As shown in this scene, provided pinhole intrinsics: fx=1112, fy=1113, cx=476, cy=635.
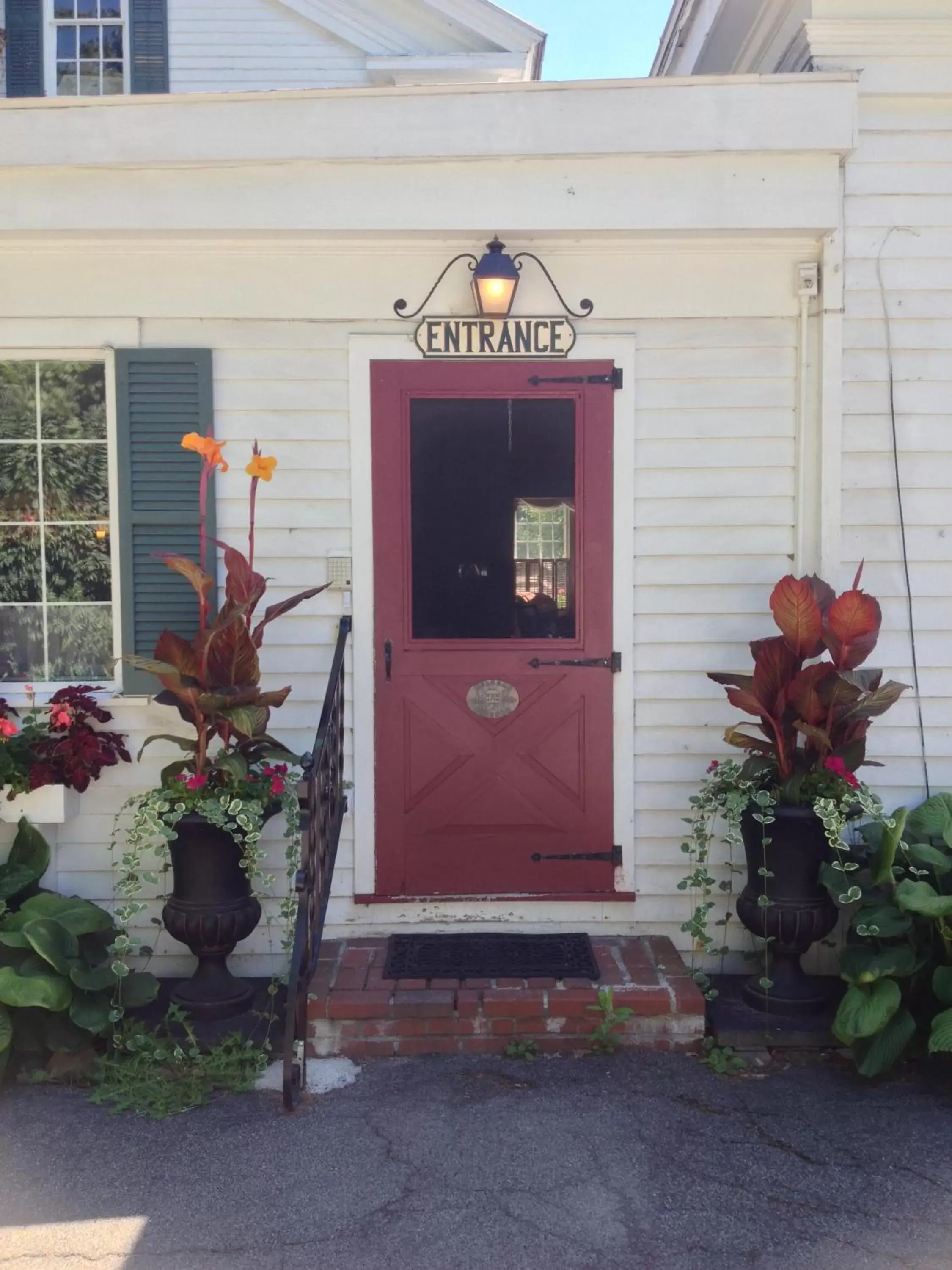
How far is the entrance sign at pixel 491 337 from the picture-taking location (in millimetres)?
4277

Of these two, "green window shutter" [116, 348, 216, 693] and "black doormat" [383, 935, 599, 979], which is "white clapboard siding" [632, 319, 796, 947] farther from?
"green window shutter" [116, 348, 216, 693]

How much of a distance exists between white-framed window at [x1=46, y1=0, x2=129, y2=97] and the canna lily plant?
6.56m

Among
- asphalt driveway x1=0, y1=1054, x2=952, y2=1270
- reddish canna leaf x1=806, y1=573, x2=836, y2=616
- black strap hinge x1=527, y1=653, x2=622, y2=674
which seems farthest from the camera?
black strap hinge x1=527, y1=653, x2=622, y2=674

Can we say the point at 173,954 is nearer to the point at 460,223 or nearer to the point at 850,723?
the point at 850,723

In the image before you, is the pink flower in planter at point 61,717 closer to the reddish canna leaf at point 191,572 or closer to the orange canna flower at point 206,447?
the reddish canna leaf at point 191,572

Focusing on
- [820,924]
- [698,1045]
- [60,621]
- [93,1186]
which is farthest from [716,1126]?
[60,621]

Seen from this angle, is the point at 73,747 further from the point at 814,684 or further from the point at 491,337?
the point at 814,684

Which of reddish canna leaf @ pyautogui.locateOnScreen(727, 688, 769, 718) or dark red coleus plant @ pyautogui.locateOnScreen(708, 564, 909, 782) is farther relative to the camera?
reddish canna leaf @ pyautogui.locateOnScreen(727, 688, 769, 718)

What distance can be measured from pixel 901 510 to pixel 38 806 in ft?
11.4

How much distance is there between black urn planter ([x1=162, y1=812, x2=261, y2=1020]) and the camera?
3869 mm

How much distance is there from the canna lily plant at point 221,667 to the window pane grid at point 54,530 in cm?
51

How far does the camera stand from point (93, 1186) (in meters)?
3.11

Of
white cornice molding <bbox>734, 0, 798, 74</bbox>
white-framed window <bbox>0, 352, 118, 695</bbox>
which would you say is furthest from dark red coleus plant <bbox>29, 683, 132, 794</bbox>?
white cornice molding <bbox>734, 0, 798, 74</bbox>

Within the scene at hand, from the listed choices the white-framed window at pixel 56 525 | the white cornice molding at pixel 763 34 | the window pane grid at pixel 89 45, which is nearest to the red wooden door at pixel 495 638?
the white-framed window at pixel 56 525
